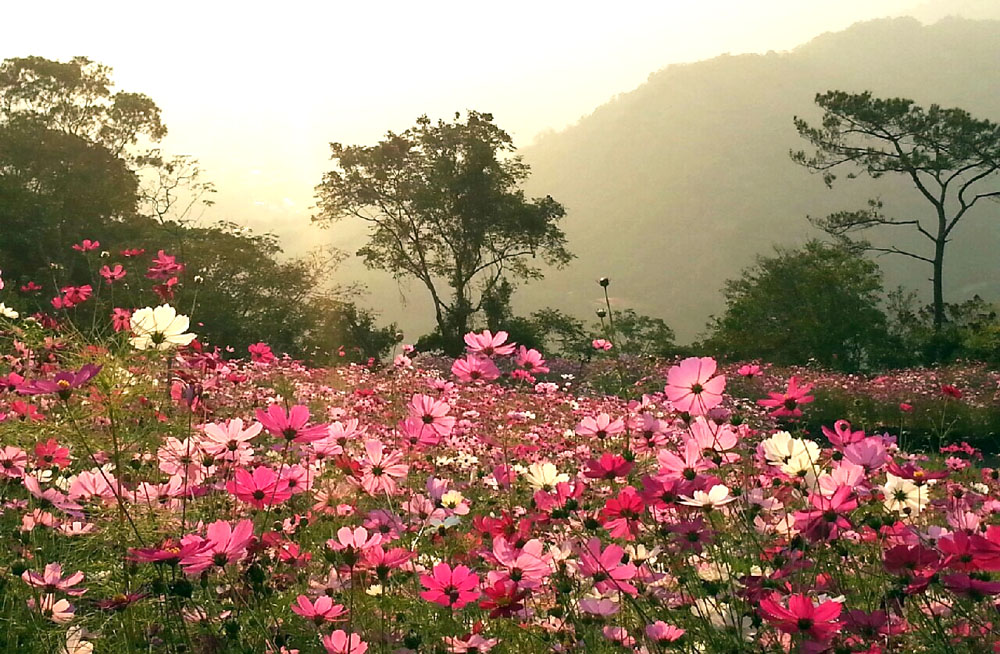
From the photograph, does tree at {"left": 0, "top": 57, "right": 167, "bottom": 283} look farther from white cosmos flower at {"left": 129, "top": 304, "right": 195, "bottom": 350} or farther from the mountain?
the mountain

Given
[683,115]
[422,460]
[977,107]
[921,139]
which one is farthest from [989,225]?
[422,460]

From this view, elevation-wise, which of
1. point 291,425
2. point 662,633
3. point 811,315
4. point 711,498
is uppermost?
point 291,425

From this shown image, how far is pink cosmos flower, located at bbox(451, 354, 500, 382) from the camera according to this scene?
6.74 ft

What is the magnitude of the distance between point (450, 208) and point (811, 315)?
40.4ft

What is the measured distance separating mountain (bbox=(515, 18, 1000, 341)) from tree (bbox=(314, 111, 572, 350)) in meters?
101

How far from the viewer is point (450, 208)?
87.1 feet

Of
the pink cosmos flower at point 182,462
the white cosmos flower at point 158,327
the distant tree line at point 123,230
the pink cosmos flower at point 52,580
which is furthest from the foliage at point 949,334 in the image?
the pink cosmos flower at point 52,580

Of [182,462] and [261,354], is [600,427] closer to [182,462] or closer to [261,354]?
[182,462]

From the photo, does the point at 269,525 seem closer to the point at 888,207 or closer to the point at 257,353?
the point at 257,353

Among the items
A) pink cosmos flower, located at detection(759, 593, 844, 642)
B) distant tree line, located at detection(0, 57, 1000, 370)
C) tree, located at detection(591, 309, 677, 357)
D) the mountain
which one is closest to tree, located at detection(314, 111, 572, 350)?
distant tree line, located at detection(0, 57, 1000, 370)

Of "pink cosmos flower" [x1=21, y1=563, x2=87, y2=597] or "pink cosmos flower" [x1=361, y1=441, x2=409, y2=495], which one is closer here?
"pink cosmos flower" [x1=21, y1=563, x2=87, y2=597]

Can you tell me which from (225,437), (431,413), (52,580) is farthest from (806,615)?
(52,580)

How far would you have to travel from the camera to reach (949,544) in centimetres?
122

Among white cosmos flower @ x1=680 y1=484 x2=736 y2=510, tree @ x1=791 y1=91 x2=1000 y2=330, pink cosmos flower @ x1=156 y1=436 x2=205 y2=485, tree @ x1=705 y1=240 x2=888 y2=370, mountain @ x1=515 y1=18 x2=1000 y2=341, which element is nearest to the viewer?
white cosmos flower @ x1=680 y1=484 x2=736 y2=510
